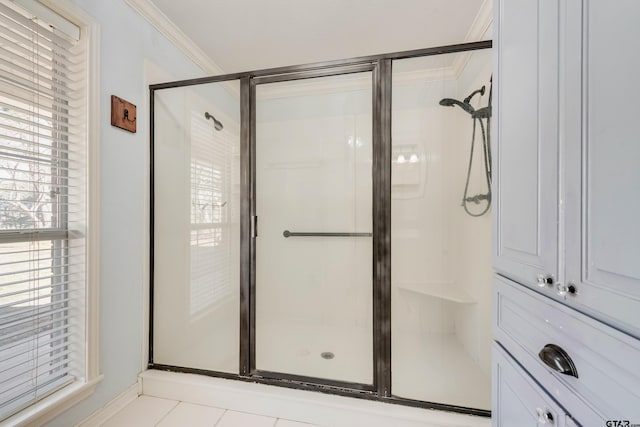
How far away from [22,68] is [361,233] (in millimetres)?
1783

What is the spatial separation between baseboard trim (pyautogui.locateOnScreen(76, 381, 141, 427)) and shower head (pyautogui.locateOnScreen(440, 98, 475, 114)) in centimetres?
245

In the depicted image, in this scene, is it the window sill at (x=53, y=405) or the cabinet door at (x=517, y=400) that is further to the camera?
the window sill at (x=53, y=405)

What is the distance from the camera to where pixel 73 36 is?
127 cm

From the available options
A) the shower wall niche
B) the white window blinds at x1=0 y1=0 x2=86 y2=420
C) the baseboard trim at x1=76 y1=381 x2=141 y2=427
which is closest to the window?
the white window blinds at x1=0 y1=0 x2=86 y2=420

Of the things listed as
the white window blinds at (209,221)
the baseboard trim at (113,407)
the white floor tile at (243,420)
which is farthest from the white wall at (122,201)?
the white floor tile at (243,420)

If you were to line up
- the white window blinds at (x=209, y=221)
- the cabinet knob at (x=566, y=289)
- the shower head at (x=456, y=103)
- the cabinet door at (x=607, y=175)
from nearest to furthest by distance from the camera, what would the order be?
the cabinet door at (x=607, y=175) < the cabinet knob at (x=566, y=289) < the shower head at (x=456, y=103) < the white window blinds at (x=209, y=221)

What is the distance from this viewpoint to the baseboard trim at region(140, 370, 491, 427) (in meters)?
1.29

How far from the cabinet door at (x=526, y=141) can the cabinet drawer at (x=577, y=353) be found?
0.22ft

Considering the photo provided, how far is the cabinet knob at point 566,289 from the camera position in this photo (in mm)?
583

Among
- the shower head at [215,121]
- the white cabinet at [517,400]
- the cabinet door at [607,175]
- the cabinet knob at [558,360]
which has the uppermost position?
the shower head at [215,121]

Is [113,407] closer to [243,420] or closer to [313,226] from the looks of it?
[243,420]

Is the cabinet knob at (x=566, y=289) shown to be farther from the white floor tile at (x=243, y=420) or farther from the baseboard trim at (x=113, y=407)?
the baseboard trim at (x=113, y=407)

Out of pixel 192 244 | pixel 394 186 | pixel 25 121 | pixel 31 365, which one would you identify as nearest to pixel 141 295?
pixel 192 244

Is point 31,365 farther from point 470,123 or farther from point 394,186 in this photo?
point 470,123
